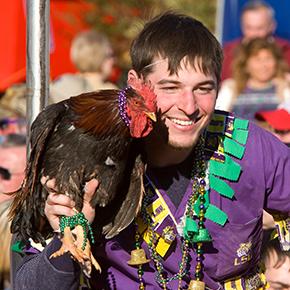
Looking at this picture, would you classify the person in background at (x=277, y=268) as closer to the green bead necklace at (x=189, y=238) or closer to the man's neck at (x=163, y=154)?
the green bead necklace at (x=189, y=238)

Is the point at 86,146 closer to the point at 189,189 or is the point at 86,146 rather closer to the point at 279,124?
the point at 189,189

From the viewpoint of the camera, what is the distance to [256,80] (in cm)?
683

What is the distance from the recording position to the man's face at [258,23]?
24.4ft

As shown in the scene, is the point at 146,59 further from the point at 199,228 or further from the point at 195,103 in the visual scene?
the point at 199,228

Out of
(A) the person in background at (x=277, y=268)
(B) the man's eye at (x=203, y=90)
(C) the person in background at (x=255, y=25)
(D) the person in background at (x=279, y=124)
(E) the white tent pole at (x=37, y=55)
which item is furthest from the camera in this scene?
(C) the person in background at (x=255, y=25)

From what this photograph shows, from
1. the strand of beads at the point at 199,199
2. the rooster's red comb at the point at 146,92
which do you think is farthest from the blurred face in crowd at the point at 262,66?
the rooster's red comb at the point at 146,92

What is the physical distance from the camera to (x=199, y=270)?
3215 mm

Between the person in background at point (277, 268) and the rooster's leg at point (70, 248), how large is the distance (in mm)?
1368

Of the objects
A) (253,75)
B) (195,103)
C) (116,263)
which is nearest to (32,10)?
(195,103)

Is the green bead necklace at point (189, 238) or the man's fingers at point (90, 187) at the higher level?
the man's fingers at point (90, 187)

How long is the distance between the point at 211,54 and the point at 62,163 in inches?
25.6

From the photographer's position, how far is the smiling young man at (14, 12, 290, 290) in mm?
3045

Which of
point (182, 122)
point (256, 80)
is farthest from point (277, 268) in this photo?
point (256, 80)

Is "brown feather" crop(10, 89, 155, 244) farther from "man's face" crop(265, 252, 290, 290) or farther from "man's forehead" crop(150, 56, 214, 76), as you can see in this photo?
"man's face" crop(265, 252, 290, 290)
